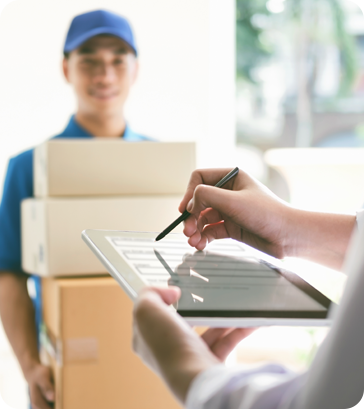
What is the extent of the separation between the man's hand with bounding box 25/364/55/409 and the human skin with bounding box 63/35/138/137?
654 mm

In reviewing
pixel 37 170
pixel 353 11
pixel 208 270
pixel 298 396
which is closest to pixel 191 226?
pixel 208 270

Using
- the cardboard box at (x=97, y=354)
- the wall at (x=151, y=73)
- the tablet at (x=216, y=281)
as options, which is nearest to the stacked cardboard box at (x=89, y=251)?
the cardboard box at (x=97, y=354)

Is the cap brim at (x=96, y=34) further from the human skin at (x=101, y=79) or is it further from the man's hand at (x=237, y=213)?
the man's hand at (x=237, y=213)

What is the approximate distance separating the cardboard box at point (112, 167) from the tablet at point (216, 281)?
1.46 feet

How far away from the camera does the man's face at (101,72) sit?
1280mm

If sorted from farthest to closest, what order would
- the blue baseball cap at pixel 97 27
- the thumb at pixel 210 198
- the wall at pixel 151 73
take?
→ the wall at pixel 151 73
the blue baseball cap at pixel 97 27
the thumb at pixel 210 198

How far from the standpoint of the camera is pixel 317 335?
159 centimetres

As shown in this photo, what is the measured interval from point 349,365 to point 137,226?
77 cm

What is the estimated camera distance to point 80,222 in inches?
38.6

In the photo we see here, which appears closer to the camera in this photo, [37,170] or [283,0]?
[37,170]

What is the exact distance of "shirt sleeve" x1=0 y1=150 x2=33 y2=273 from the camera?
119 centimetres

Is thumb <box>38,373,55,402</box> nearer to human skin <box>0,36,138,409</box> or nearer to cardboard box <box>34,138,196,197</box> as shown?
human skin <box>0,36,138,409</box>

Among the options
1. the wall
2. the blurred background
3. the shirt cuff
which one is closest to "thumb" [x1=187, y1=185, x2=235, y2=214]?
the blurred background

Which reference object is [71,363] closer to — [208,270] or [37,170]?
[37,170]
